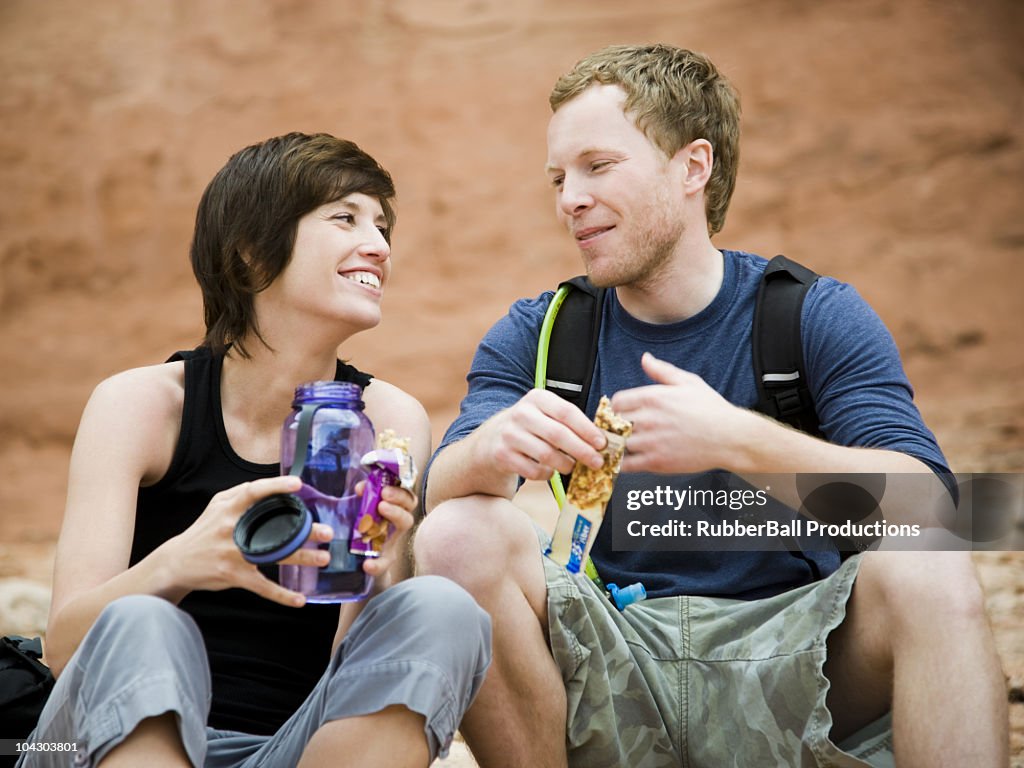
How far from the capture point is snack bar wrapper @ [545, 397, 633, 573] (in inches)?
79.2

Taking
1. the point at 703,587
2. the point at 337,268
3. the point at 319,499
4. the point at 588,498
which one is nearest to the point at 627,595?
the point at 703,587

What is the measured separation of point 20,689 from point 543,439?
36.1 inches

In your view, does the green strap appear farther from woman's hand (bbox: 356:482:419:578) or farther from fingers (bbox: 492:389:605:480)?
woman's hand (bbox: 356:482:419:578)

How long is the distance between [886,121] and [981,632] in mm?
7374

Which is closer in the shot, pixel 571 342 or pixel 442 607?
pixel 442 607

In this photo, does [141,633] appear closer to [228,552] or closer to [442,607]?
[228,552]

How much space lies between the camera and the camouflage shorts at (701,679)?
6.85ft

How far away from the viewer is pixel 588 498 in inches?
79.2

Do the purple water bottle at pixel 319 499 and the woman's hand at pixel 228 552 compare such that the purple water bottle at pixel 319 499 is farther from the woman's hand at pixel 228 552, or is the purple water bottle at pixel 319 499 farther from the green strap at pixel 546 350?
the green strap at pixel 546 350

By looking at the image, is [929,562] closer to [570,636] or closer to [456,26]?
[570,636]

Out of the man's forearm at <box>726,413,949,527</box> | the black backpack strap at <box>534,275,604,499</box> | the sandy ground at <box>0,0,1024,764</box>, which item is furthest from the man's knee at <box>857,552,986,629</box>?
the sandy ground at <box>0,0,1024,764</box>

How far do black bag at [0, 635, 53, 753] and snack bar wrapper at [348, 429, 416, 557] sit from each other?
60cm

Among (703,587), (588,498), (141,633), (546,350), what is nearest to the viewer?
(141,633)

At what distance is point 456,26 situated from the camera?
8.98 meters
